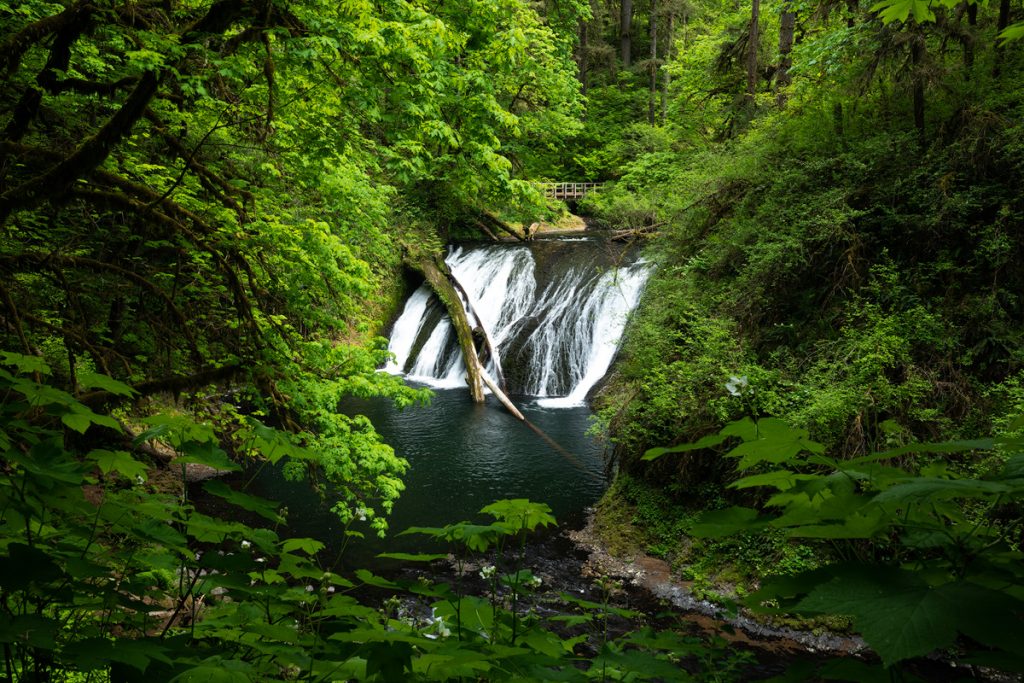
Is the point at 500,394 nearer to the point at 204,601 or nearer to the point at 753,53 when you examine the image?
the point at 753,53

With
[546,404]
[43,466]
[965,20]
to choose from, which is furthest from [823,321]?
[43,466]

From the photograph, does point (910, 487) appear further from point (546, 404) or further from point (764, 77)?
point (764, 77)

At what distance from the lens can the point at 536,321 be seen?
51.9 feet

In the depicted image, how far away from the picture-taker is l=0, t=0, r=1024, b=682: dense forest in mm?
1171

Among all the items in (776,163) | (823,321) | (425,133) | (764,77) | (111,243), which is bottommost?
(823,321)

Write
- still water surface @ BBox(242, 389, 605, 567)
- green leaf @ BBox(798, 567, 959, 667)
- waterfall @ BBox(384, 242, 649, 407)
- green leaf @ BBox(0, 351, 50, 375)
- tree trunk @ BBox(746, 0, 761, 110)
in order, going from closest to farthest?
green leaf @ BBox(798, 567, 959, 667)
green leaf @ BBox(0, 351, 50, 375)
still water surface @ BBox(242, 389, 605, 567)
tree trunk @ BBox(746, 0, 761, 110)
waterfall @ BBox(384, 242, 649, 407)

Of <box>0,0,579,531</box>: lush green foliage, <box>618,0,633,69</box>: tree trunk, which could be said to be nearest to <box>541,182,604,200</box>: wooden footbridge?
<box>618,0,633,69</box>: tree trunk

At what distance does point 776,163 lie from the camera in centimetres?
971

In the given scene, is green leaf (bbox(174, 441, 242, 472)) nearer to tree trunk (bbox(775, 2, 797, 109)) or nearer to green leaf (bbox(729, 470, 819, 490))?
green leaf (bbox(729, 470, 819, 490))

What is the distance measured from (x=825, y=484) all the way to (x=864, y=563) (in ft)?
0.66

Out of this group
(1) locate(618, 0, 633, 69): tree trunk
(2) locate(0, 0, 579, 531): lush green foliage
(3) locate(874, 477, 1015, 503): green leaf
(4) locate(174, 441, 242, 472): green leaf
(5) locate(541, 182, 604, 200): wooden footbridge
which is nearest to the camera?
(3) locate(874, 477, 1015, 503): green leaf

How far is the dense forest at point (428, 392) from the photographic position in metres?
1.17

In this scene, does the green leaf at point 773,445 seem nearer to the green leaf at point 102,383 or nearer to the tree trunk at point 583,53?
the green leaf at point 102,383

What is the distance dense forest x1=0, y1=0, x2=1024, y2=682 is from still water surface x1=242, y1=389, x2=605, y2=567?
0.63 m
